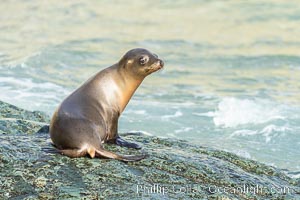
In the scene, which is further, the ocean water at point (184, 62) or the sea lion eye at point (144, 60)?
the ocean water at point (184, 62)

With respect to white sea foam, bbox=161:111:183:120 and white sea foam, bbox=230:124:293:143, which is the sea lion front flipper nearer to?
white sea foam, bbox=230:124:293:143

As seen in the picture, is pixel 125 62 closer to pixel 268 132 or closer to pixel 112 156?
pixel 112 156

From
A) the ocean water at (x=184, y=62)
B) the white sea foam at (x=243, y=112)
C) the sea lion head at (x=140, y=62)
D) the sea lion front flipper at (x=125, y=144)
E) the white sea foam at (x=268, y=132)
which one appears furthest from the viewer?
the white sea foam at (x=243, y=112)

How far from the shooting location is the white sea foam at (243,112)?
1174 cm

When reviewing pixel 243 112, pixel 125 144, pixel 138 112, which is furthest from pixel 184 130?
pixel 125 144

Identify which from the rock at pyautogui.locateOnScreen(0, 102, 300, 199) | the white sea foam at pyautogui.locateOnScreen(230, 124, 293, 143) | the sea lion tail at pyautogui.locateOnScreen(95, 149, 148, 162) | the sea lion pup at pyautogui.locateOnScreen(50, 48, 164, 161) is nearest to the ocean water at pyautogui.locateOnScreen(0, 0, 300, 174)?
the white sea foam at pyautogui.locateOnScreen(230, 124, 293, 143)

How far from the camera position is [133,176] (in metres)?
4.29

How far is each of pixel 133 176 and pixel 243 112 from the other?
27.5ft

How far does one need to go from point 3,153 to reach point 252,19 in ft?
61.3

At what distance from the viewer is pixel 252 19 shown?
73.5 ft

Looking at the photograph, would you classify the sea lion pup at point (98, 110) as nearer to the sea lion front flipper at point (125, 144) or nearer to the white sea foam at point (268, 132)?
the sea lion front flipper at point (125, 144)

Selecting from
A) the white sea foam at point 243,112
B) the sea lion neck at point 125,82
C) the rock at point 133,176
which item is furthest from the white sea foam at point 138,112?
the rock at point 133,176

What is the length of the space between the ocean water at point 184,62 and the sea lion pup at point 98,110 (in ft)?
7.39

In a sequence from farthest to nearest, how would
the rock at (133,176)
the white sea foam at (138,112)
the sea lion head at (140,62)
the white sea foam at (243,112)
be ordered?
1. the white sea foam at (138,112)
2. the white sea foam at (243,112)
3. the sea lion head at (140,62)
4. the rock at (133,176)
